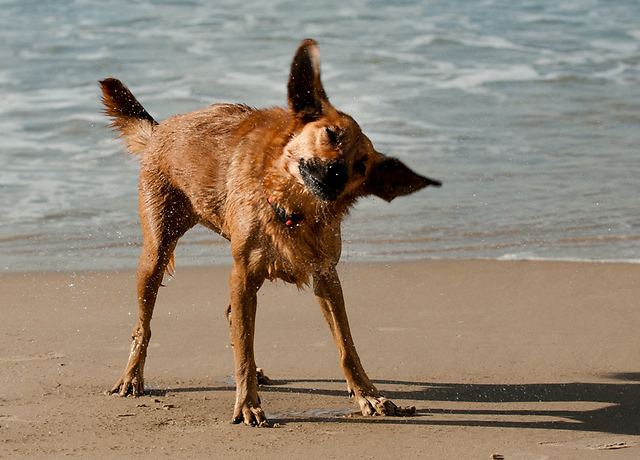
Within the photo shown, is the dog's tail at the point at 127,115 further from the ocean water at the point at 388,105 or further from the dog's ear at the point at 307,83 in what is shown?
the ocean water at the point at 388,105

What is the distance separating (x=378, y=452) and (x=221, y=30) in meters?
14.6

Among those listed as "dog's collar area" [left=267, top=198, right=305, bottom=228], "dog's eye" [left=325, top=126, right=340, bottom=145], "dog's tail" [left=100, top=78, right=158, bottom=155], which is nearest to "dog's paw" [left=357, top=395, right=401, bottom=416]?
"dog's collar area" [left=267, top=198, right=305, bottom=228]

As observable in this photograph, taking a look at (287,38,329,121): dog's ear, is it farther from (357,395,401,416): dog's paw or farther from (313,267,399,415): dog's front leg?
(357,395,401,416): dog's paw

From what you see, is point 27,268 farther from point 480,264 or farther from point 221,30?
point 221,30

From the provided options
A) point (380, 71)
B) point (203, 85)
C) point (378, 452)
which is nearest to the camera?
point (378, 452)

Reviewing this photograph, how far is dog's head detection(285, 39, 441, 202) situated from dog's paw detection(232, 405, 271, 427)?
1201 mm

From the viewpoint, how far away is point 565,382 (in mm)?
4734

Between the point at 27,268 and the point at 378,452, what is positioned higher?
the point at 378,452

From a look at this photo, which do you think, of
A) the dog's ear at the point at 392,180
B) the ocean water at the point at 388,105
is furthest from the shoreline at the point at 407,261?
the dog's ear at the point at 392,180

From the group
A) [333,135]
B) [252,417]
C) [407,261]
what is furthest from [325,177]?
[407,261]

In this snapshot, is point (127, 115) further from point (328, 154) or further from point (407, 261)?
point (407, 261)

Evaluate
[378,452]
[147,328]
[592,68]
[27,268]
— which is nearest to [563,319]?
[378,452]

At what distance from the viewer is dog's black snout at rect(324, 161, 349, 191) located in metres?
3.57

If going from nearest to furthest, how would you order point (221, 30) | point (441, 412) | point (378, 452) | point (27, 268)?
1. point (378, 452)
2. point (441, 412)
3. point (27, 268)
4. point (221, 30)
